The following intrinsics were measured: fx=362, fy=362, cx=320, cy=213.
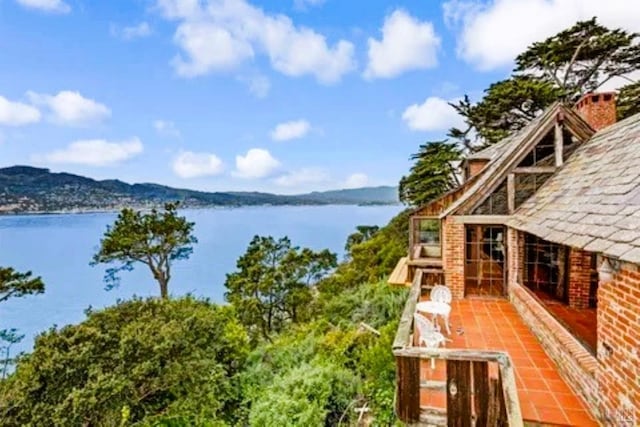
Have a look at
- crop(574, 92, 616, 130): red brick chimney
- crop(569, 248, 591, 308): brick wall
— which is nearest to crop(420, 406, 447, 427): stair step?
crop(569, 248, 591, 308): brick wall

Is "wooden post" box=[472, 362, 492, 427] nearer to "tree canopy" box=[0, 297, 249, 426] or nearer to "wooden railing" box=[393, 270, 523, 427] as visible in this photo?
"wooden railing" box=[393, 270, 523, 427]

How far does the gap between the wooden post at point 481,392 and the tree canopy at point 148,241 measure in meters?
23.9

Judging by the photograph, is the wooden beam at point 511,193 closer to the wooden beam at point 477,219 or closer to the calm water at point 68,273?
the wooden beam at point 477,219

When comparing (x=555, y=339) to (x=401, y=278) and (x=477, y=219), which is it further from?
(x=401, y=278)

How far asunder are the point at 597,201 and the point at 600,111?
7396mm

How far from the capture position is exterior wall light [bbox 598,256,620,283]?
4.36 meters

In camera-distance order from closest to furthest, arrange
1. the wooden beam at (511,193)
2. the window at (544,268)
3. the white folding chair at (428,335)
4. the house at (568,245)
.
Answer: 1. the house at (568,245)
2. the white folding chair at (428,335)
3. the window at (544,268)
4. the wooden beam at (511,193)

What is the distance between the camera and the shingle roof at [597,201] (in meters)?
4.35

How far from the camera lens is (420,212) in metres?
13.5

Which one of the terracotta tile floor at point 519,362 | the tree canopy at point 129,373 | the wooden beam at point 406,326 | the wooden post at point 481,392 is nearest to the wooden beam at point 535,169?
the terracotta tile floor at point 519,362

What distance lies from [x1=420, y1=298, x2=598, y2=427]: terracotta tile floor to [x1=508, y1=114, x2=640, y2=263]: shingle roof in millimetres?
2198

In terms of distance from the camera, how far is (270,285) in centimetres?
2912

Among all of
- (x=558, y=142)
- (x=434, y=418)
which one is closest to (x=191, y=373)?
(x=434, y=418)

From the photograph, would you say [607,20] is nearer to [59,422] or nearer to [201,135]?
[59,422]
